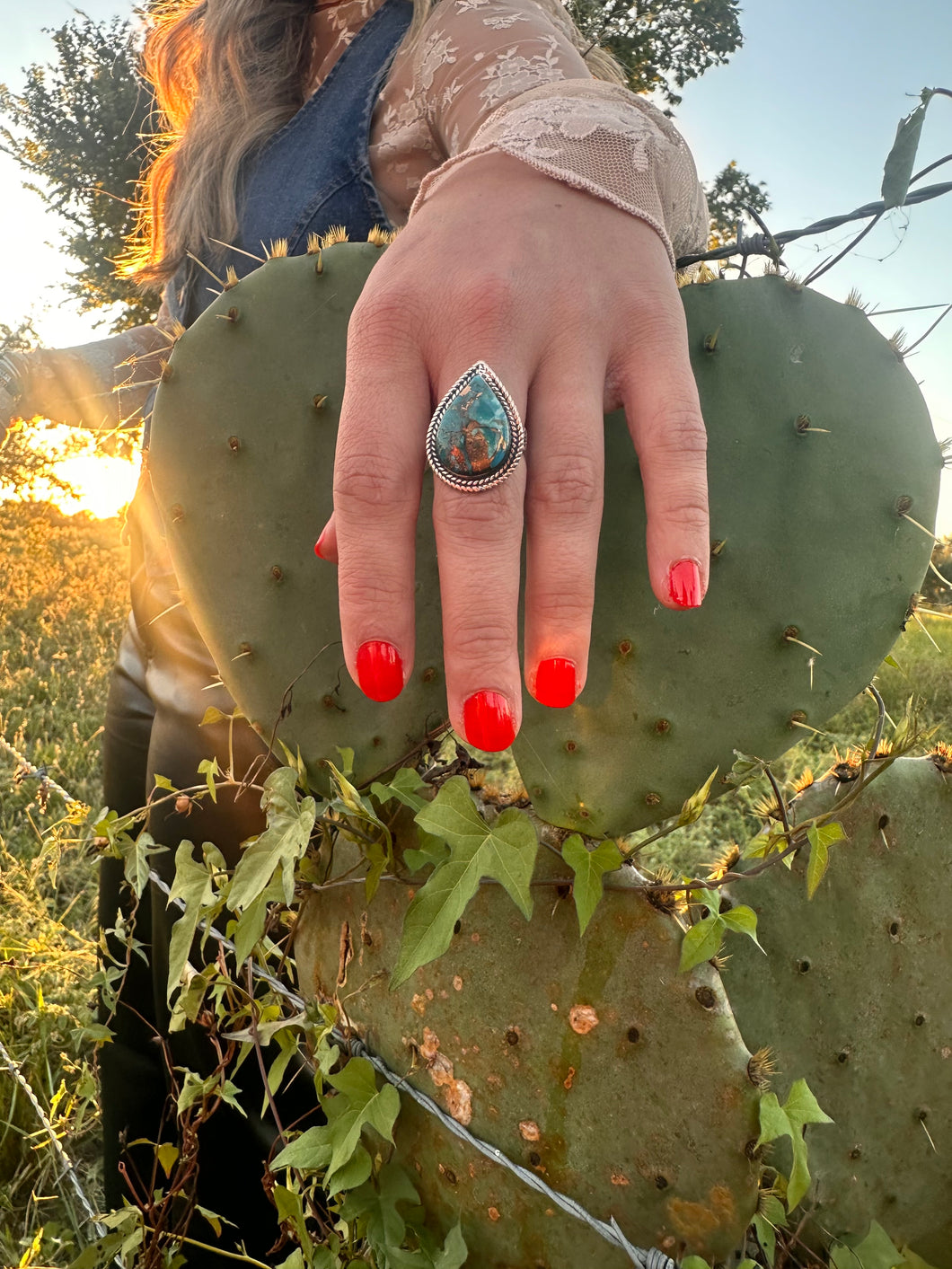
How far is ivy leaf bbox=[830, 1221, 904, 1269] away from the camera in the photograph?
2.41 feet

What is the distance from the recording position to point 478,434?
0.47m

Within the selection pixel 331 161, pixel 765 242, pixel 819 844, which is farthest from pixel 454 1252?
pixel 331 161

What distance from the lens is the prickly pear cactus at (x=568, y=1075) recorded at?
24.4 inches

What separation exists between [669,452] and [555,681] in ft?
0.48

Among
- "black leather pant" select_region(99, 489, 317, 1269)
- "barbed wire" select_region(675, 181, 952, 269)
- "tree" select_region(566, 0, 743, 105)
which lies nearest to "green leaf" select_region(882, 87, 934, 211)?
"barbed wire" select_region(675, 181, 952, 269)

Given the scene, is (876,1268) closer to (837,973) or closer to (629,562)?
(837,973)

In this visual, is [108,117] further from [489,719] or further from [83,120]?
[489,719]

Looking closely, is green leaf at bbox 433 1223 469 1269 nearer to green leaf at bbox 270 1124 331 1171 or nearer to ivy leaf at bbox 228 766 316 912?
green leaf at bbox 270 1124 331 1171

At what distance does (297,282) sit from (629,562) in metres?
0.38

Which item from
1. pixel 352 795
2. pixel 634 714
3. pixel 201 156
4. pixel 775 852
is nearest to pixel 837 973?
pixel 775 852

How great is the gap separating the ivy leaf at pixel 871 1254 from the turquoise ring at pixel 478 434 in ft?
2.37

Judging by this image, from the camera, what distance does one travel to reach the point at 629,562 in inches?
25.7

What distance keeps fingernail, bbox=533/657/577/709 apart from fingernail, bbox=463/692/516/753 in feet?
0.11

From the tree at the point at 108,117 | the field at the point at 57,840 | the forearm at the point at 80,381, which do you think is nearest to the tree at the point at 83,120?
the tree at the point at 108,117
